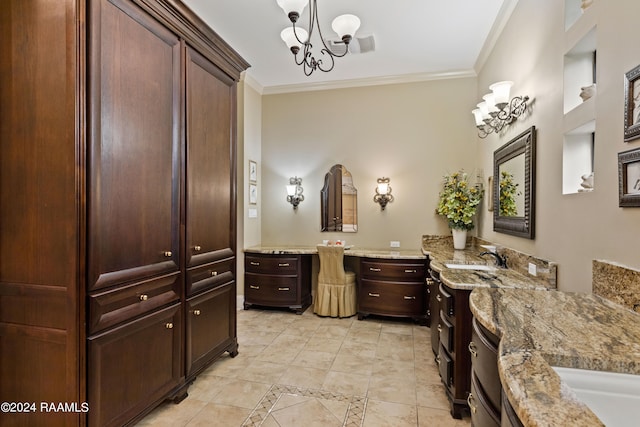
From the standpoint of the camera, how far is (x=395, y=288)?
3.79 meters

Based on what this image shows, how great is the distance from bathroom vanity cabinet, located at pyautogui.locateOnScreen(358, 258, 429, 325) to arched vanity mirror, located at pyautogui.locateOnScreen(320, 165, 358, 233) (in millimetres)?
768

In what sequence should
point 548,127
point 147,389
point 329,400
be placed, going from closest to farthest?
1. point 147,389
2. point 548,127
3. point 329,400

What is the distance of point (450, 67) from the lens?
13.3 feet

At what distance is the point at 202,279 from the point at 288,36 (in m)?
1.97

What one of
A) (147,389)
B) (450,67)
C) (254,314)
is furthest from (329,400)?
(450,67)

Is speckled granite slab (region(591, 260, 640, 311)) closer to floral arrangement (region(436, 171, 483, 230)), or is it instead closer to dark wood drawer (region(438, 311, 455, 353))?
dark wood drawer (region(438, 311, 455, 353))

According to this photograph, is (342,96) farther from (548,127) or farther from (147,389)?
(147,389)

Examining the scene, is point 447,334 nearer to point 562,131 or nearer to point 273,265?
point 562,131

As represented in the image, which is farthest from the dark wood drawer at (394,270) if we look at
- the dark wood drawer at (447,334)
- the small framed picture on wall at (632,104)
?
the small framed picture on wall at (632,104)

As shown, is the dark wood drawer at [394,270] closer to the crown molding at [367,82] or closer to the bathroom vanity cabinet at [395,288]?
the bathroom vanity cabinet at [395,288]

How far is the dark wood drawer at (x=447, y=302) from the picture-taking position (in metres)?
2.13

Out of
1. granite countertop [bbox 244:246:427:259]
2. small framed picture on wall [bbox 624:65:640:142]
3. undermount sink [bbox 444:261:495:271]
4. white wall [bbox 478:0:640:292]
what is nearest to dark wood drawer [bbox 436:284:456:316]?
undermount sink [bbox 444:261:495:271]

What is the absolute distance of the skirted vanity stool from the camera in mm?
3955

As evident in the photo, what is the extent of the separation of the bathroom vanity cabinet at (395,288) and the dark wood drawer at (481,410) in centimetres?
235
